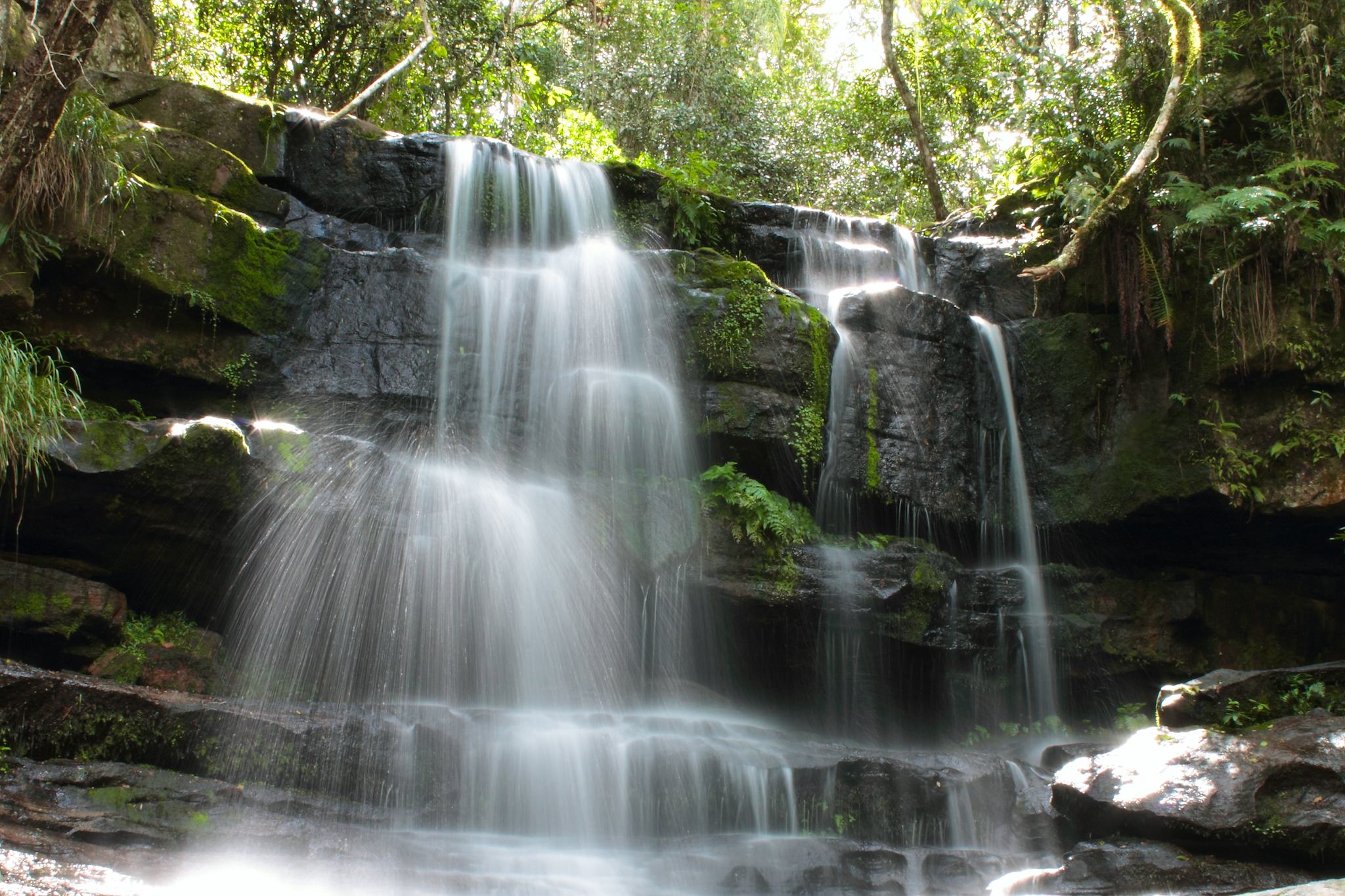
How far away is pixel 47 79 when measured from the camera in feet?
20.7

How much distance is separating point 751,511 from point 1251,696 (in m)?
4.13

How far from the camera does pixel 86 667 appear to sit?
20.6ft

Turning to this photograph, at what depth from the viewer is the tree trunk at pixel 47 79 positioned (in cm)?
620

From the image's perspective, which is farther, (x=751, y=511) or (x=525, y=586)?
(x=751, y=511)

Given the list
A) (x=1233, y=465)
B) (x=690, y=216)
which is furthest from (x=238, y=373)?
(x=1233, y=465)

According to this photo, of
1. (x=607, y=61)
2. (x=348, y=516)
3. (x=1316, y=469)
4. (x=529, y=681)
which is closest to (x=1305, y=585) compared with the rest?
(x=1316, y=469)

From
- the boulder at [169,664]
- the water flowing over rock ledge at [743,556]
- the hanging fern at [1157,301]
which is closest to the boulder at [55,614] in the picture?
the water flowing over rock ledge at [743,556]

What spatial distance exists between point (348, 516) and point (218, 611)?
4.33ft

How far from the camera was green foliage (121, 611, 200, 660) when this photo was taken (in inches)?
257

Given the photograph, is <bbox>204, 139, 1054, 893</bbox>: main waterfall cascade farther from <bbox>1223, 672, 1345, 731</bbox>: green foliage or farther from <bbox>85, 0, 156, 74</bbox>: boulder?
<bbox>85, 0, 156, 74</bbox>: boulder

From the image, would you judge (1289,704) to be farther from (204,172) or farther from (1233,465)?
(204,172)

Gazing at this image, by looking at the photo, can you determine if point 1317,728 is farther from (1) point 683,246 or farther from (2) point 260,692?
(1) point 683,246

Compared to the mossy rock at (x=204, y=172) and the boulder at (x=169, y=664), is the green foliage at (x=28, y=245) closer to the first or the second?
the mossy rock at (x=204, y=172)

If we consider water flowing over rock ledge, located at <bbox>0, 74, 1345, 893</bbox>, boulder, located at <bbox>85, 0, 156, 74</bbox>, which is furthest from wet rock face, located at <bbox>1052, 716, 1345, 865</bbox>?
boulder, located at <bbox>85, 0, 156, 74</bbox>
